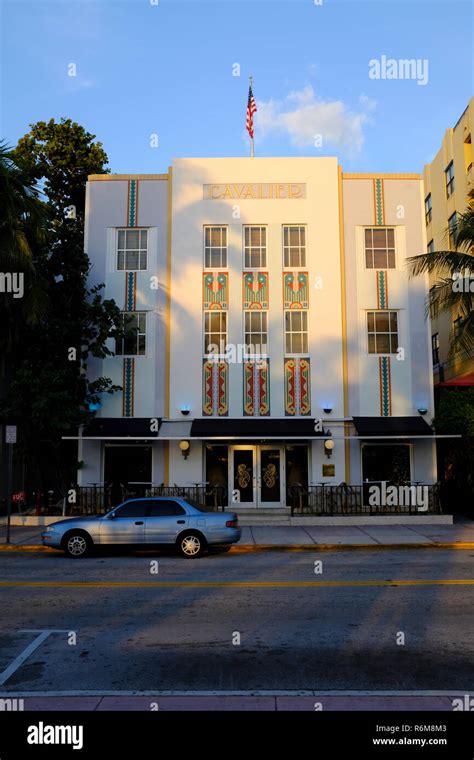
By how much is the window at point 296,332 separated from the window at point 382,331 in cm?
237

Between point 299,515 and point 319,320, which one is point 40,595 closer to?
point 299,515

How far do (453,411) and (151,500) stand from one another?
11219 mm

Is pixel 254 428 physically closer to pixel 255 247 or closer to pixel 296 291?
pixel 296 291

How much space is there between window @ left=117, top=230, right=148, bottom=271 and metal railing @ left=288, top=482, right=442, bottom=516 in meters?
10.1

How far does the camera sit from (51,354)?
21203 millimetres

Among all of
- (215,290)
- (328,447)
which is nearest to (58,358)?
(215,290)

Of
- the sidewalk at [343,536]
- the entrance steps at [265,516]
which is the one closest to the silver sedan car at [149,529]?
the sidewalk at [343,536]

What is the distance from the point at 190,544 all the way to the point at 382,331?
12.1 m

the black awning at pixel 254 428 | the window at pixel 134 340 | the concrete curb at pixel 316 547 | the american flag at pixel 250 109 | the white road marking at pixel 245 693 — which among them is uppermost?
the american flag at pixel 250 109

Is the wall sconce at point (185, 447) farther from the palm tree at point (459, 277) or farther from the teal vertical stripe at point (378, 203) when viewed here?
the teal vertical stripe at point (378, 203)

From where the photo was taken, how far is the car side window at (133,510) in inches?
556

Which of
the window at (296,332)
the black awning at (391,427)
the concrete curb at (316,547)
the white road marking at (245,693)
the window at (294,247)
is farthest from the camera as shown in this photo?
the window at (294,247)

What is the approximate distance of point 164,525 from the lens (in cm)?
1398

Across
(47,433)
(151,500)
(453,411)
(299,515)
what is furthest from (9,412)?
(453,411)
